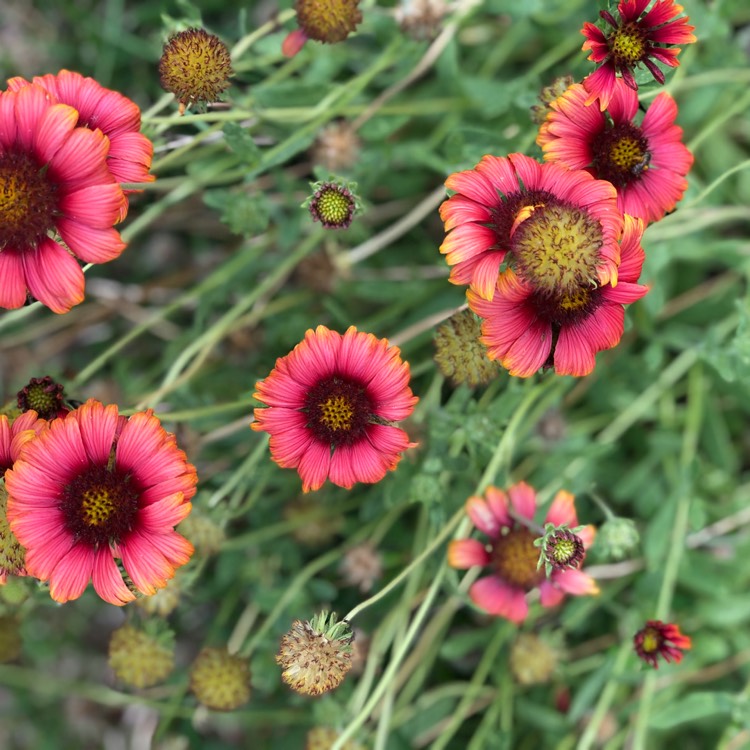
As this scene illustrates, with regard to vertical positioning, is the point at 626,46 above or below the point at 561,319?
above

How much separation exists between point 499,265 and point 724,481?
1403 mm

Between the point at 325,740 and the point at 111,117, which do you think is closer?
the point at 111,117

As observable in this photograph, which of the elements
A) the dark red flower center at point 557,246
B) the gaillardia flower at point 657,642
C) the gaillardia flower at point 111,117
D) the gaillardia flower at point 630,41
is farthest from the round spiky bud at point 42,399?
the gaillardia flower at point 657,642

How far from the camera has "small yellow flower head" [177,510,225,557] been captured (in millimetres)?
1770

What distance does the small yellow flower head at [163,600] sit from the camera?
1.79m

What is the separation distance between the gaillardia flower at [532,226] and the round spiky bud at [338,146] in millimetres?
873

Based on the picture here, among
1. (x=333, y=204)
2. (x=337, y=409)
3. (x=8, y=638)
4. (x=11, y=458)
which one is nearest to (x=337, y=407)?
(x=337, y=409)

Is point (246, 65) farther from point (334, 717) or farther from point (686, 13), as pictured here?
point (334, 717)

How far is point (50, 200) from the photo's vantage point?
1.43 metres

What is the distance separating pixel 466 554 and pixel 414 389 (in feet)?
2.59

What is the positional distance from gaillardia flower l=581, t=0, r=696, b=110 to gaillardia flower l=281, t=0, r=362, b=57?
0.51 m

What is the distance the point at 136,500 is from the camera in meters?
1.53

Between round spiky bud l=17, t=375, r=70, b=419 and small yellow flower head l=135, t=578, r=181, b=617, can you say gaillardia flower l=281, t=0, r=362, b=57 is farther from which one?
small yellow flower head l=135, t=578, r=181, b=617

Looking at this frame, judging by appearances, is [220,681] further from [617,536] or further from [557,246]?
[557,246]
